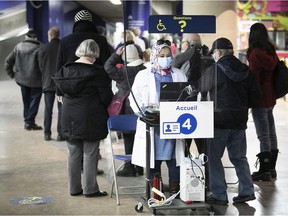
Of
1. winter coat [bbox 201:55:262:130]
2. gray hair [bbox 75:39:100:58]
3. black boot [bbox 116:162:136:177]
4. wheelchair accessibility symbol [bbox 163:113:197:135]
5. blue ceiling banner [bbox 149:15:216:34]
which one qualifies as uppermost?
blue ceiling banner [bbox 149:15:216:34]

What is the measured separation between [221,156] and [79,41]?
2.07 m

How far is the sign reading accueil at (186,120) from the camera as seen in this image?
4.75 m

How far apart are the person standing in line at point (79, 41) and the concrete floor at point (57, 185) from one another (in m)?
0.66

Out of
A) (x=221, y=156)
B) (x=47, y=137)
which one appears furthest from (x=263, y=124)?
(x=47, y=137)

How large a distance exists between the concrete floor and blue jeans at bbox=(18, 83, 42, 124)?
1.09ft

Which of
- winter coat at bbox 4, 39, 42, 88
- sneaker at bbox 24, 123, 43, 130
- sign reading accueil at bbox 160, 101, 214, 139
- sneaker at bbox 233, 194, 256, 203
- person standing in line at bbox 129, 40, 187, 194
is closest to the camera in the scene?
sign reading accueil at bbox 160, 101, 214, 139

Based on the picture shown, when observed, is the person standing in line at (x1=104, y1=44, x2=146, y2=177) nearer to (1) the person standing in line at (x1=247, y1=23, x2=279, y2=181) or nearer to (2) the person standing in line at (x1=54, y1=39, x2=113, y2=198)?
(2) the person standing in line at (x1=54, y1=39, x2=113, y2=198)

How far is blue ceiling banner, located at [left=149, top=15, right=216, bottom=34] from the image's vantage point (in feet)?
16.7

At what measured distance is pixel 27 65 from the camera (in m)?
9.28

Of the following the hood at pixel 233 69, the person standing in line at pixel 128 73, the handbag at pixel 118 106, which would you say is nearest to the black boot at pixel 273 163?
the person standing in line at pixel 128 73

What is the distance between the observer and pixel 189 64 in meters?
5.32

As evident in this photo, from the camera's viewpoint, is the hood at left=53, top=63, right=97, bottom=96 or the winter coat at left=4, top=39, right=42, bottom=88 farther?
the winter coat at left=4, top=39, right=42, bottom=88

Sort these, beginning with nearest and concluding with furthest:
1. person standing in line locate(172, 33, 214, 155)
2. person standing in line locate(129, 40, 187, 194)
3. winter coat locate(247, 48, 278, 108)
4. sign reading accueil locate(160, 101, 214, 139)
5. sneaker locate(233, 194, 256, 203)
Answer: sign reading accueil locate(160, 101, 214, 139)
person standing in line locate(129, 40, 187, 194)
person standing in line locate(172, 33, 214, 155)
sneaker locate(233, 194, 256, 203)
winter coat locate(247, 48, 278, 108)

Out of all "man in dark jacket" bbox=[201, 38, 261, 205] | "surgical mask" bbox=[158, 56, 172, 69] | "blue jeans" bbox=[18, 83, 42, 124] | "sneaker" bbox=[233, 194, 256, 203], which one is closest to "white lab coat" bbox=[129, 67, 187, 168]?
"surgical mask" bbox=[158, 56, 172, 69]
